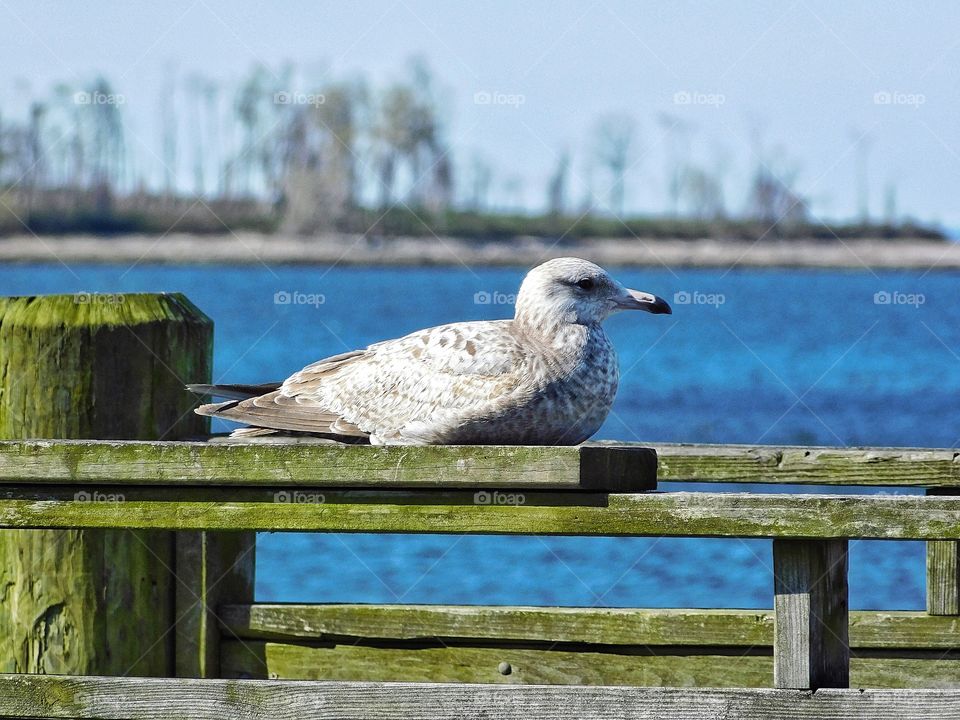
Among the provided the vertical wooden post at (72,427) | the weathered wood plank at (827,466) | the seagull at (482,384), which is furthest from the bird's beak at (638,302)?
the vertical wooden post at (72,427)

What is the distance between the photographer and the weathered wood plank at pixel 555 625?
4.91 metres

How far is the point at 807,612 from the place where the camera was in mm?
3238

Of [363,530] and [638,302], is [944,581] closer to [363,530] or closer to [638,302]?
[638,302]

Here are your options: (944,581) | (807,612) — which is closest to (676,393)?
(944,581)

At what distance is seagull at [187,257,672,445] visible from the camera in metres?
3.93

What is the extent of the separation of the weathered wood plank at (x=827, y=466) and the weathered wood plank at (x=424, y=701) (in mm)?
1292

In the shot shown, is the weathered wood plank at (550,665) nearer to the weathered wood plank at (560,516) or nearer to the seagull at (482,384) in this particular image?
the seagull at (482,384)

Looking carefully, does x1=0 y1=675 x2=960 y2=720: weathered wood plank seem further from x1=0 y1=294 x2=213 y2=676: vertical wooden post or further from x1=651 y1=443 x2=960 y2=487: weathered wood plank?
x1=651 y1=443 x2=960 y2=487: weathered wood plank

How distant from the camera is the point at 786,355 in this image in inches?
1956

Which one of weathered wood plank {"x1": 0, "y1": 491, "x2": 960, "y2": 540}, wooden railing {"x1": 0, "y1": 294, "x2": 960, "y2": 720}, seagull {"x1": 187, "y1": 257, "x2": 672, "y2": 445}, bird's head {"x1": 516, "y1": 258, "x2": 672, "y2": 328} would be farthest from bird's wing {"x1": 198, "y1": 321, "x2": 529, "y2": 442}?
weathered wood plank {"x1": 0, "y1": 491, "x2": 960, "y2": 540}

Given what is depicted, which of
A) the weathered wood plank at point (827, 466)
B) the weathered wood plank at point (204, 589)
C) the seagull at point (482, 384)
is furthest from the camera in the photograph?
the weathered wood plank at point (204, 589)

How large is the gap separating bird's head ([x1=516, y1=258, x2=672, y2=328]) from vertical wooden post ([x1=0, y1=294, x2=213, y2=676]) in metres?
1.22

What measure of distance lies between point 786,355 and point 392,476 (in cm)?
4775

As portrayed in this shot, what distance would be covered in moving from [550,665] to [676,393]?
33.9 meters
